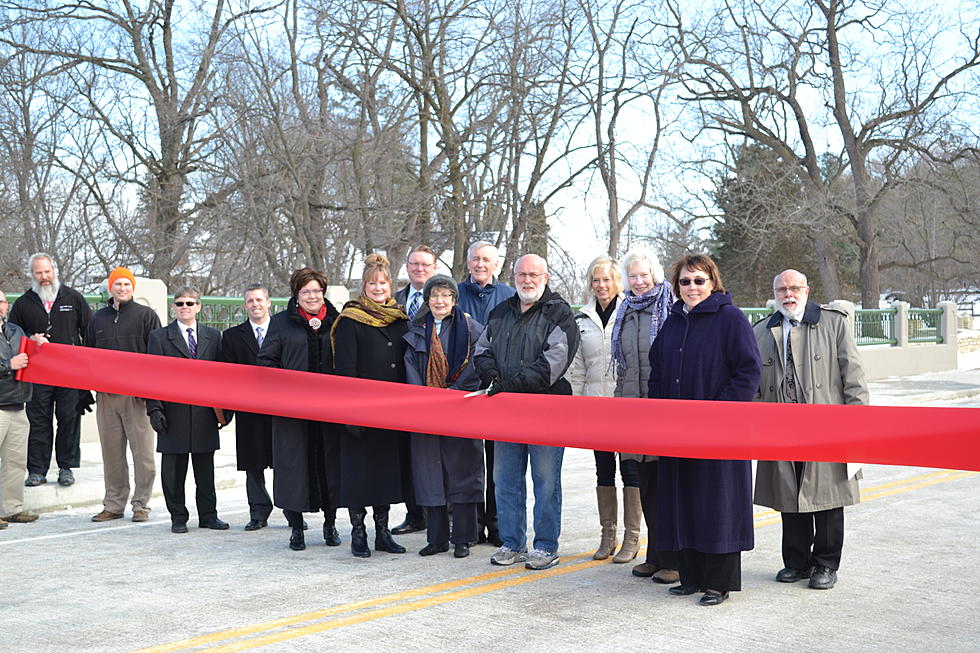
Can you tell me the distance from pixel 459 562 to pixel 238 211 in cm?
2173

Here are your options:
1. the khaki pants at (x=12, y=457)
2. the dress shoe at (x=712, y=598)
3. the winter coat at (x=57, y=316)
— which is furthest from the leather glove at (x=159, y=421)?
the dress shoe at (x=712, y=598)

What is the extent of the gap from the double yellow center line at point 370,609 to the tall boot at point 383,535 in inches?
40.1

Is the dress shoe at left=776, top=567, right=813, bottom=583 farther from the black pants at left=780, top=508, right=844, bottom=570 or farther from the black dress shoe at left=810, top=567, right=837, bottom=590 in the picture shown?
the black dress shoe at left=810, top=567, right=837, bottom=590

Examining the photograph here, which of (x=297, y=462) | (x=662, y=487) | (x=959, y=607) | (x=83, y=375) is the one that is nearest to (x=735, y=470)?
Result: (x=662, y=487)

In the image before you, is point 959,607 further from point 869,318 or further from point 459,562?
point 869,318

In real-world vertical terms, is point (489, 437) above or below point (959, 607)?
above

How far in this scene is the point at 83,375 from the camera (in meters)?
9.16

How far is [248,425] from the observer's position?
9078 mm

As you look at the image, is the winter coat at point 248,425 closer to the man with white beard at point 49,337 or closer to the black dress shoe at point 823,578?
the man with white beard at point 49,337

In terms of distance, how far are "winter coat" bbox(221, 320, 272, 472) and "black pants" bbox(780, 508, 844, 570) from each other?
163 inches

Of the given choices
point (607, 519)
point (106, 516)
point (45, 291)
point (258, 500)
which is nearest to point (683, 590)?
point (607, 519)

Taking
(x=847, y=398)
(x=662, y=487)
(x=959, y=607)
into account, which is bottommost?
(x=959, y=607)

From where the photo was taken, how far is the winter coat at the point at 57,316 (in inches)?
412

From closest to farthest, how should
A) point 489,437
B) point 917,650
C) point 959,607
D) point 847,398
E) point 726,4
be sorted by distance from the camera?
point 917,650
point 959,607
point 847,398
point 489,437
point 726,4
